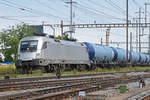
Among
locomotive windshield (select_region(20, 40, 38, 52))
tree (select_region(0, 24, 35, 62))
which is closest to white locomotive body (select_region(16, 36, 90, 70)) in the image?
locomotive windshield (select_region(20, 40, 38, 52))

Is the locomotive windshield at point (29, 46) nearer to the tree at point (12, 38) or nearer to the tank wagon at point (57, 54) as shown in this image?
the tank wagon at point (57, 54)

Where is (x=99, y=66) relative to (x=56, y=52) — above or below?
below

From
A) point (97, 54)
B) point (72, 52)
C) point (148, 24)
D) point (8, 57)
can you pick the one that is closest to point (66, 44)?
point (72, 52)

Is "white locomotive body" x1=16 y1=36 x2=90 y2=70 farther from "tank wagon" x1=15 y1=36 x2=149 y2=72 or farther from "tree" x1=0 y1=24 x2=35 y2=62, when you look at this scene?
"tree" x1=0 y1=24 x2=35 y2=62

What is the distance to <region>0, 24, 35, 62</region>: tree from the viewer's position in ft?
192

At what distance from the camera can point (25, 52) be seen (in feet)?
91.1

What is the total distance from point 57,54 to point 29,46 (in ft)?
11.6

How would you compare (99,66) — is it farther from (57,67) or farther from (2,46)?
(2,46)

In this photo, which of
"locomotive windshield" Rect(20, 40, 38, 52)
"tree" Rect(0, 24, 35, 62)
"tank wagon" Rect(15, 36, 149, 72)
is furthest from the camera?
"tree" Rect(0, 24, 35, 62)

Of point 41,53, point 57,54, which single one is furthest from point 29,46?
point 57,54

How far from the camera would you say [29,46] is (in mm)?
27750

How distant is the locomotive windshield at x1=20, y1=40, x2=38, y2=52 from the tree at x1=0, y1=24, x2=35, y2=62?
30.3 metres

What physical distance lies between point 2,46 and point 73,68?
32313 mm

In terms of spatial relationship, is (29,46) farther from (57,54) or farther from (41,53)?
(57,54)
